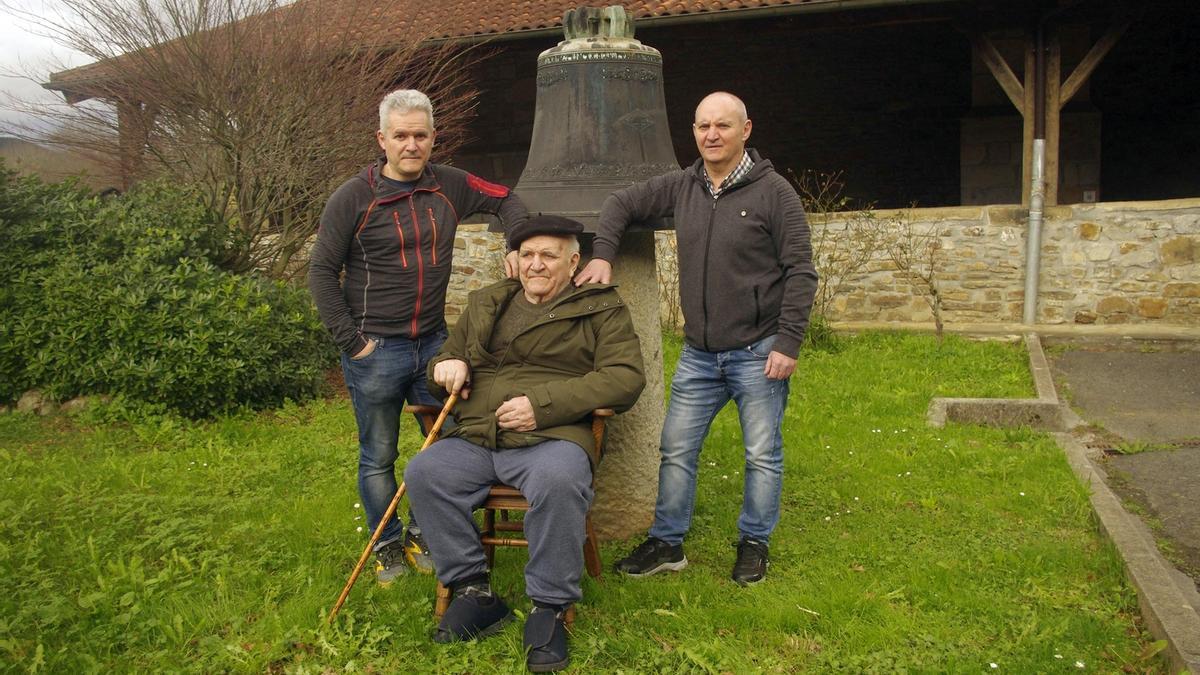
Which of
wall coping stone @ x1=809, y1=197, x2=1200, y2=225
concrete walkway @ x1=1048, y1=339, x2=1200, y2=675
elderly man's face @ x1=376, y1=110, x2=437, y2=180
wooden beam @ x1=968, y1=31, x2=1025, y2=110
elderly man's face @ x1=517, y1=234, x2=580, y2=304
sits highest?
wooden beam @ x1=968, y1=31, x2=1025, y2=110

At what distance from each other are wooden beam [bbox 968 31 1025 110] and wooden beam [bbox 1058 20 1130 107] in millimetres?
352

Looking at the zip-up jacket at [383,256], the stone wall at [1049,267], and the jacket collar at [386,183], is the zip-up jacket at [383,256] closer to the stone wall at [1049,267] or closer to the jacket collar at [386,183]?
the jacket collar at [386,183]

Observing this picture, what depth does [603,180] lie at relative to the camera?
3.80 metres

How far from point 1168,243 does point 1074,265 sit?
2.40ft

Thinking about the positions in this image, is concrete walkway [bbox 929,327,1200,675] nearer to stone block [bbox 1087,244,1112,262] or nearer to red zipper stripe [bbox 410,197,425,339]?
stone block [bbox 1087,244,1112,262]

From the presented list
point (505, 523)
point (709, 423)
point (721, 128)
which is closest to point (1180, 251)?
point (709, 423)

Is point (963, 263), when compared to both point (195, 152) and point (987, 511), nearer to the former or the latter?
point (987, 511)

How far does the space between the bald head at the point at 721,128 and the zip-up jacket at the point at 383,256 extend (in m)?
0.70

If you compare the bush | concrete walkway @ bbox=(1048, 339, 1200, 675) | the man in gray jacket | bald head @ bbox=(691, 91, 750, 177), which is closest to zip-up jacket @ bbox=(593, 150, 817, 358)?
the man in gray jacket

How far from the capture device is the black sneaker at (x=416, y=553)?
373cm

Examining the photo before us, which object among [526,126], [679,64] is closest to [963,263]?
[679,64]

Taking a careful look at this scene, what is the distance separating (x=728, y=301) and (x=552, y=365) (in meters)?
0.63

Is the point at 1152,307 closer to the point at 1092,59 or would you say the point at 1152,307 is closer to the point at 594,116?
the point at 1092,59

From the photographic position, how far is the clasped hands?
3279 millimetres
